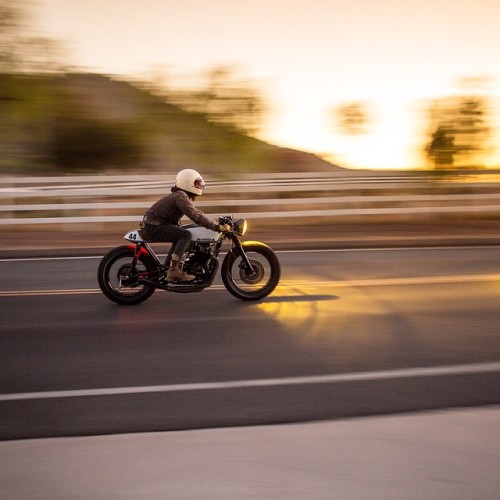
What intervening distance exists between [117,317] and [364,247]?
8.15 meters

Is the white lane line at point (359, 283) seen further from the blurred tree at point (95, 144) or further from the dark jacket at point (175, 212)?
the blurred tree at point (95, 144)

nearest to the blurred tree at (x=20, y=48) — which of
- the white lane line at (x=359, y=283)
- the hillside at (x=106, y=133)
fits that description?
the hillside at (x=106, y=133)

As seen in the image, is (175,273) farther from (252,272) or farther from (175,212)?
(252,272)

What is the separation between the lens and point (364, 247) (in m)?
15.4

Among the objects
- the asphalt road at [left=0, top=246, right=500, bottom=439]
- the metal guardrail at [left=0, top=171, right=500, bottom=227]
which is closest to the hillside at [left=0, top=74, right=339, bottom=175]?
the metal guardrail at [left=0, top=171, right=500, bottom=227]

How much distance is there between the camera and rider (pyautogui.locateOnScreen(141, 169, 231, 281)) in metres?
8.65

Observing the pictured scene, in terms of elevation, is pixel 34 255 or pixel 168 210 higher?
pixel 168 210

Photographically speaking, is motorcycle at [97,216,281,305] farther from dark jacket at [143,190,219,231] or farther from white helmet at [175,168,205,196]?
white helmet at [175,168,205,196]

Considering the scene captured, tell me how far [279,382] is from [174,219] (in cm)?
366

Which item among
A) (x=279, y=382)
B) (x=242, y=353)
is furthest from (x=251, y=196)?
(x=279, y=382)

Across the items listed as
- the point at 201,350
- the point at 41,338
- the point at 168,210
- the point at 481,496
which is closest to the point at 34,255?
the point at 168,210

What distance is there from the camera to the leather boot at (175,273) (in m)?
8.71

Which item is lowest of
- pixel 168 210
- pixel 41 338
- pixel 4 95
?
pixel 41 338

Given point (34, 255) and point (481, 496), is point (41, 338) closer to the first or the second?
point (481, 496)
